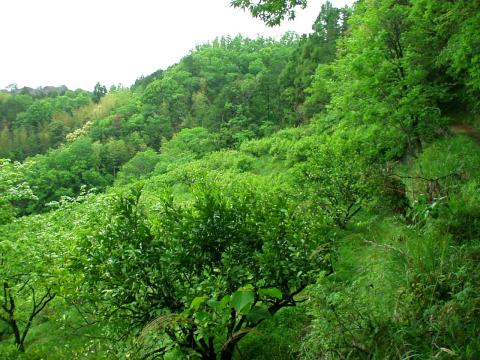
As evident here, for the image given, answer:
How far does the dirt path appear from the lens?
14.2 meters

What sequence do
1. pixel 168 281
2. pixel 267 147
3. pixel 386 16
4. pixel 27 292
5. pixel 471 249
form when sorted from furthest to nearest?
1. pixel 267 147
2. pixel 386 16
3. pixel 27 292
4. pixel 168 281
5. pixel 471 249

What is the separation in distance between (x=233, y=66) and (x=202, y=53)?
1243 cm

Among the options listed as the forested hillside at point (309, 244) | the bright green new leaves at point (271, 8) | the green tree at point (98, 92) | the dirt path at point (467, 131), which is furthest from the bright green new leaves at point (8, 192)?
the green tree at point (98, 92)

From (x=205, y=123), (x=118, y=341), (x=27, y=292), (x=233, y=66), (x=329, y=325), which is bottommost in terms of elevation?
(x=27, y=292)

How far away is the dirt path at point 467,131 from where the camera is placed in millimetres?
14211

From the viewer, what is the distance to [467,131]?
15172 millimetres

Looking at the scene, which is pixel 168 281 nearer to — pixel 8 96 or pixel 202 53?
pixel 202 53

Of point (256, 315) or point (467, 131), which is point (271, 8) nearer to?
point (256, 315)

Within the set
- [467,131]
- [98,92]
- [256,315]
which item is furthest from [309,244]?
[98,92]

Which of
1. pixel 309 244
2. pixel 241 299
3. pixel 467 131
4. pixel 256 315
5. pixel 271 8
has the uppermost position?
pixel 271 8

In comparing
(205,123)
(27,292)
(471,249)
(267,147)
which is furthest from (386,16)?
(205,123)

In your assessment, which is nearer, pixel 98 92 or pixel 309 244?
pixel 309 244

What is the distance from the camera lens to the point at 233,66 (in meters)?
83.0

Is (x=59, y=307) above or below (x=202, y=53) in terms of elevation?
below
